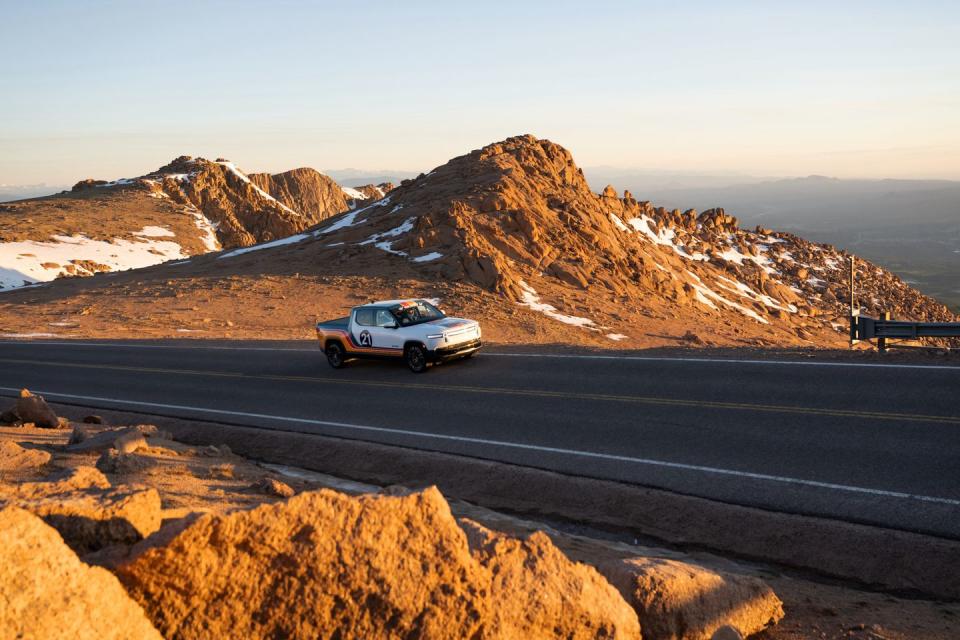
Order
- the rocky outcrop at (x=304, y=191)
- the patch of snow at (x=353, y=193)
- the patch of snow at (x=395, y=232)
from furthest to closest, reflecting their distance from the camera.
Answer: the patch of snow at (x=353, y=193), the rocky outcrop at (x=304, y=191), the patch of snow at (x=395, y=232)

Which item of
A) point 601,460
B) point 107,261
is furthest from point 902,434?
point 107,261

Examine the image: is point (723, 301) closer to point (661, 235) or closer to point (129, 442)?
point (661, 235)

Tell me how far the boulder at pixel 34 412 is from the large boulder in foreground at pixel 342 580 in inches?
438

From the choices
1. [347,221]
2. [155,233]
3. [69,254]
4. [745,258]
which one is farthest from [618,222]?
[155,233]

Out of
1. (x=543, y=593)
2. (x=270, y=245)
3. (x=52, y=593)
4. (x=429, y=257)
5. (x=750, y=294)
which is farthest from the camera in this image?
(x=270, y=245)

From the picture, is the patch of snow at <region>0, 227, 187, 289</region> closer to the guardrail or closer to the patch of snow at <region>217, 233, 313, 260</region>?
the patch of snow at <region>217, 233, 313, 260</region>

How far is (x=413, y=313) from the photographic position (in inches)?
755

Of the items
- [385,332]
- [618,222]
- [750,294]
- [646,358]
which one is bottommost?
[750,294]

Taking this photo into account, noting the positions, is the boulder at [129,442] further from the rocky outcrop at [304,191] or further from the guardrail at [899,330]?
the rocky outcrop at [304,191]

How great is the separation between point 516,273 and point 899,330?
17390 millimetres

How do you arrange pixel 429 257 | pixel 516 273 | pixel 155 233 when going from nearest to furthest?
pixel 516 273 < pixel 429 257 < pixel 155 233

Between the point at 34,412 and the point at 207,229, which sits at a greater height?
the point at 207,229

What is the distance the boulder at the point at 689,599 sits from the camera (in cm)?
609

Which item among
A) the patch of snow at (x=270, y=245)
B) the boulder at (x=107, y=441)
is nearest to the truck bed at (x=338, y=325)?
the boulder at (x=107, y=441)
